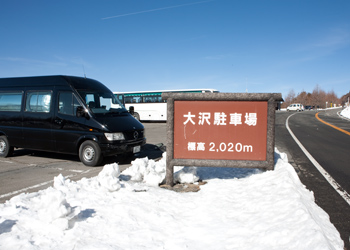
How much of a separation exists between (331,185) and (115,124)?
5.12 metres

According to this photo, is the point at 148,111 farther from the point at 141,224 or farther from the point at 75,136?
the point at 141,224

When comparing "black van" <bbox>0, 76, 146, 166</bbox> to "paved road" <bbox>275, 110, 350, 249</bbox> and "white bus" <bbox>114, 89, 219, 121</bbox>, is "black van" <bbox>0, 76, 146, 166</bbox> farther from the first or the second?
"white bus" <bbox>114, 89, 219, 121</bbox>

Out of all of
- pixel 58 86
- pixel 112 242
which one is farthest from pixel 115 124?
pixel 112 242

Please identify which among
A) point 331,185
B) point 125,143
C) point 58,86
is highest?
point 58,86

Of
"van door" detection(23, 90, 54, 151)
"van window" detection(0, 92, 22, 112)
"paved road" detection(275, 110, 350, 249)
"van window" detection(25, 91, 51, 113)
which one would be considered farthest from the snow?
"van window" detection(0, 92, 22, 112)

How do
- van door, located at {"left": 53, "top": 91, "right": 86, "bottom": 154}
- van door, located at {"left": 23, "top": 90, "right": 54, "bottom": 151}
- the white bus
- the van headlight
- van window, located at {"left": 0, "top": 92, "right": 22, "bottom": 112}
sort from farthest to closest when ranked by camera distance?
the white bus
van window, located at {"left": 0, "top": 92, "right": 22, "bottom": 112}
van door, located at {"left": 23, "top": 90, "right": 54, "bottom": 151}
van door, located at {"left": 53, "top": 91, "right": 86, "bottom": 154}
the van headlight

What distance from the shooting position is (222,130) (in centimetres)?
467

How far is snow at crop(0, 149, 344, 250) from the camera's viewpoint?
2654 mm

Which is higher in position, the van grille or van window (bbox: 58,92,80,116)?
van window (bbox: 58,92,80,116)

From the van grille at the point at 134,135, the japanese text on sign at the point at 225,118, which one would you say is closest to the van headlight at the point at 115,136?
the van grille at the point at 134,135

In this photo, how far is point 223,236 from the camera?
2857 mm

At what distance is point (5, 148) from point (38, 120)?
1.80 meters

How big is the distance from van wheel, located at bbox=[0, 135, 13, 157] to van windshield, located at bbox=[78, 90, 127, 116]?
3.14 metres

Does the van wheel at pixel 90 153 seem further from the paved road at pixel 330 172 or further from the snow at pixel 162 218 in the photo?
the paved road at pixel 330 172
